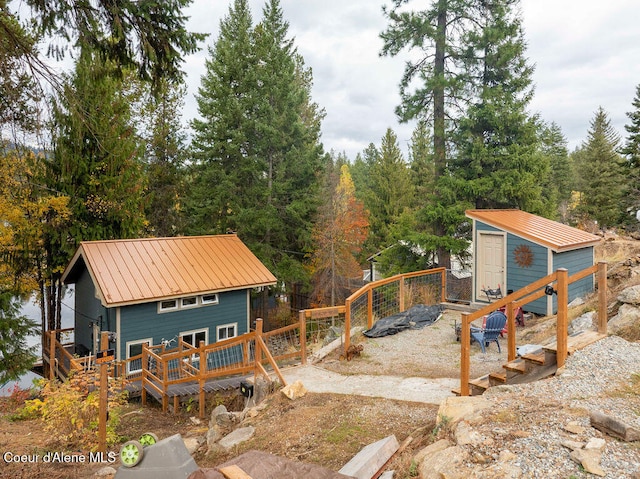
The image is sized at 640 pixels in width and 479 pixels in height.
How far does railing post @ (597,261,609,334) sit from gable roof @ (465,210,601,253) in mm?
5353

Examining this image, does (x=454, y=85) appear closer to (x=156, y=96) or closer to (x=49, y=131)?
(x=156, y=96)

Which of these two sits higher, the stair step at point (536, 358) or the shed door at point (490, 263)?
the shed door at point (490, 263)

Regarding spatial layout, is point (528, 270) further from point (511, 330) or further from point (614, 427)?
point (614, 427)

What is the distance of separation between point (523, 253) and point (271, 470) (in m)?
10.1

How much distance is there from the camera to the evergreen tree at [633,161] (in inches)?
911

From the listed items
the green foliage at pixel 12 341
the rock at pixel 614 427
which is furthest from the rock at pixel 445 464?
the green foliage at pixel 12 341

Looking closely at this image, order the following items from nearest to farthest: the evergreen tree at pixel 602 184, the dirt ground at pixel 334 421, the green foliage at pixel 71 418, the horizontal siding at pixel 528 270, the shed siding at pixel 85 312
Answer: the dirt ground at pixel 334 421, the green foliage at pixel 71 418, the horizontal siding at pixel 528 270, the shed siding at pixel 85 312, the evergreen tree at pixel 602 184

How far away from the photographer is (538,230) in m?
12.0

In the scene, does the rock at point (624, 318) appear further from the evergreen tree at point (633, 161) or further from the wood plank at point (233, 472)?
the evergreen tree at point (633, 161)

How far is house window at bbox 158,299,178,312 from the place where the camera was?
532 inches

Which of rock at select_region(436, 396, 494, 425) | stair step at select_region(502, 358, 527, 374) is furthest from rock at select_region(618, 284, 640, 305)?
rock at select_region(436, 396, 494, 425)

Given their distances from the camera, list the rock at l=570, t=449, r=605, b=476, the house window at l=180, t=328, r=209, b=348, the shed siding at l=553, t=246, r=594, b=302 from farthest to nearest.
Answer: the house window at l=180, t=328, r=209, b=348
the shed siding at l=553, t=246, r=594, b=302
the rock at l=570, t=449, r=605, b=476

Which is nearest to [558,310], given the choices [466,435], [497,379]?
[497,379]

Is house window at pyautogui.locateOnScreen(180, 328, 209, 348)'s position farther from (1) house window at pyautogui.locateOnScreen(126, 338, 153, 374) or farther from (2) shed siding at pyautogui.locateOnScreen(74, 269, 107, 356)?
(2) shed siding at pyautogui.locateOnScreen(74, 269, 107, 356)
